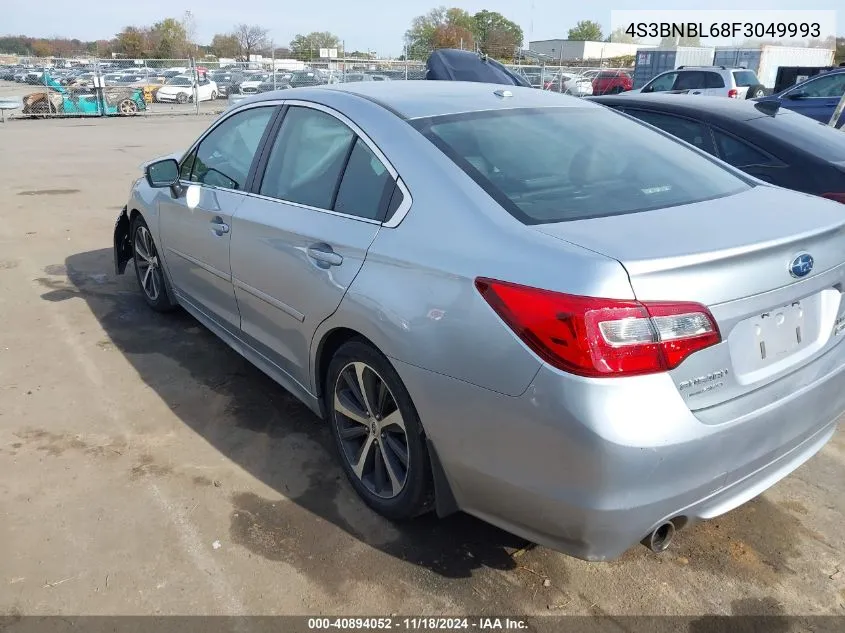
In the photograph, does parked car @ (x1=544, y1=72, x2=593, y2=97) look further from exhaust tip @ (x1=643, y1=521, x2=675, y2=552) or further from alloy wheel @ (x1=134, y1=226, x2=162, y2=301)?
exhaust tip @ (x1=643, y1=521, x2=675, y2=552)

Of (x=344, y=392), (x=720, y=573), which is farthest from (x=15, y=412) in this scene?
(x=720, y=573)

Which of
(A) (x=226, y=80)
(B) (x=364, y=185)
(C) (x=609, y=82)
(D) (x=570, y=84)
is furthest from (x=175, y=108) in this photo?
(B) (x=364, y=185)

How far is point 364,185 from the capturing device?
2783mm

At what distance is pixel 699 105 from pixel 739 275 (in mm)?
3584

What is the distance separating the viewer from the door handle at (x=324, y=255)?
2725mm

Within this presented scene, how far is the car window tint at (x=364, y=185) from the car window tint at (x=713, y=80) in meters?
16.6

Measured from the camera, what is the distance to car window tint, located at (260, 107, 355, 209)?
299 centimetres

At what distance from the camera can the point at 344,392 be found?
2.93 meters

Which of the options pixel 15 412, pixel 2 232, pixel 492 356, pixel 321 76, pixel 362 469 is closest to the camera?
pixel 492 356

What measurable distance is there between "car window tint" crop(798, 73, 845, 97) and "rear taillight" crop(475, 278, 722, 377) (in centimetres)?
1295

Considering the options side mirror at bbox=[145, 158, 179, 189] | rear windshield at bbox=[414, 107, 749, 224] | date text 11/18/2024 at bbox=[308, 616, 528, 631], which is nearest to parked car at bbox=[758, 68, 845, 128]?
rear windshield at bbox=[414, 107, 749, 224]

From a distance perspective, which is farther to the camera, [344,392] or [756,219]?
[344,392]

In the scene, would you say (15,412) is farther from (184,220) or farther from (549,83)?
(549,83)

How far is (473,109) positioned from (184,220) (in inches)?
78.8
